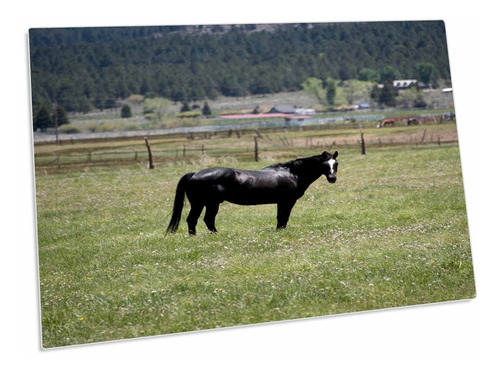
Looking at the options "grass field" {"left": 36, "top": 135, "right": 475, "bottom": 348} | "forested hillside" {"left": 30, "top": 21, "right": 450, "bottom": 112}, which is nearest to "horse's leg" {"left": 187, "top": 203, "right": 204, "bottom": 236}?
"grass field" {"left": 36, "top": 135, "right": 475, "bottom": 348}

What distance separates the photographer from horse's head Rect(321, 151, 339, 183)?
1076cm

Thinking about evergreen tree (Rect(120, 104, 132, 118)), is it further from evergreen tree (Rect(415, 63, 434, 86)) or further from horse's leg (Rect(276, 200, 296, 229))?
evergreen tree (Rect(415, 63, 434, 86))

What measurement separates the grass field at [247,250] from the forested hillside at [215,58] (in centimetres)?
108

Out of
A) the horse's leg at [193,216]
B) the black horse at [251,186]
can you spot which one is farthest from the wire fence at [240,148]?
the horse's leg at [193,216]

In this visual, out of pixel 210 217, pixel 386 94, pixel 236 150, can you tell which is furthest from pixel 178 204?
pixel 386 94

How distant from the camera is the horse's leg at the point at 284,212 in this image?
1059cm

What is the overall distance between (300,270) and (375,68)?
3.38m

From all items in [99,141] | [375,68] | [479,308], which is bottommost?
[479,308]

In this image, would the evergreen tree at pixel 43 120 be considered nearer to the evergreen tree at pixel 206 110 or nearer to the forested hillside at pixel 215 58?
the forested hillside at pixel 215 58

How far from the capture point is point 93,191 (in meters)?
9.92

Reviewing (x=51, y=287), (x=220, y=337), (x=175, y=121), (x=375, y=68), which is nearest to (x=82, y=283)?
(x=51, y=287)

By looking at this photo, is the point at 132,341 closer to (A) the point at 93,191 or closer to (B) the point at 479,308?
(A) the point at 93,191

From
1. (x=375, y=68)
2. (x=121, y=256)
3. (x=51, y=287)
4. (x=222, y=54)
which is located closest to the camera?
(x=51, y=287)

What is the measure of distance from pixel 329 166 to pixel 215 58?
2.31m
